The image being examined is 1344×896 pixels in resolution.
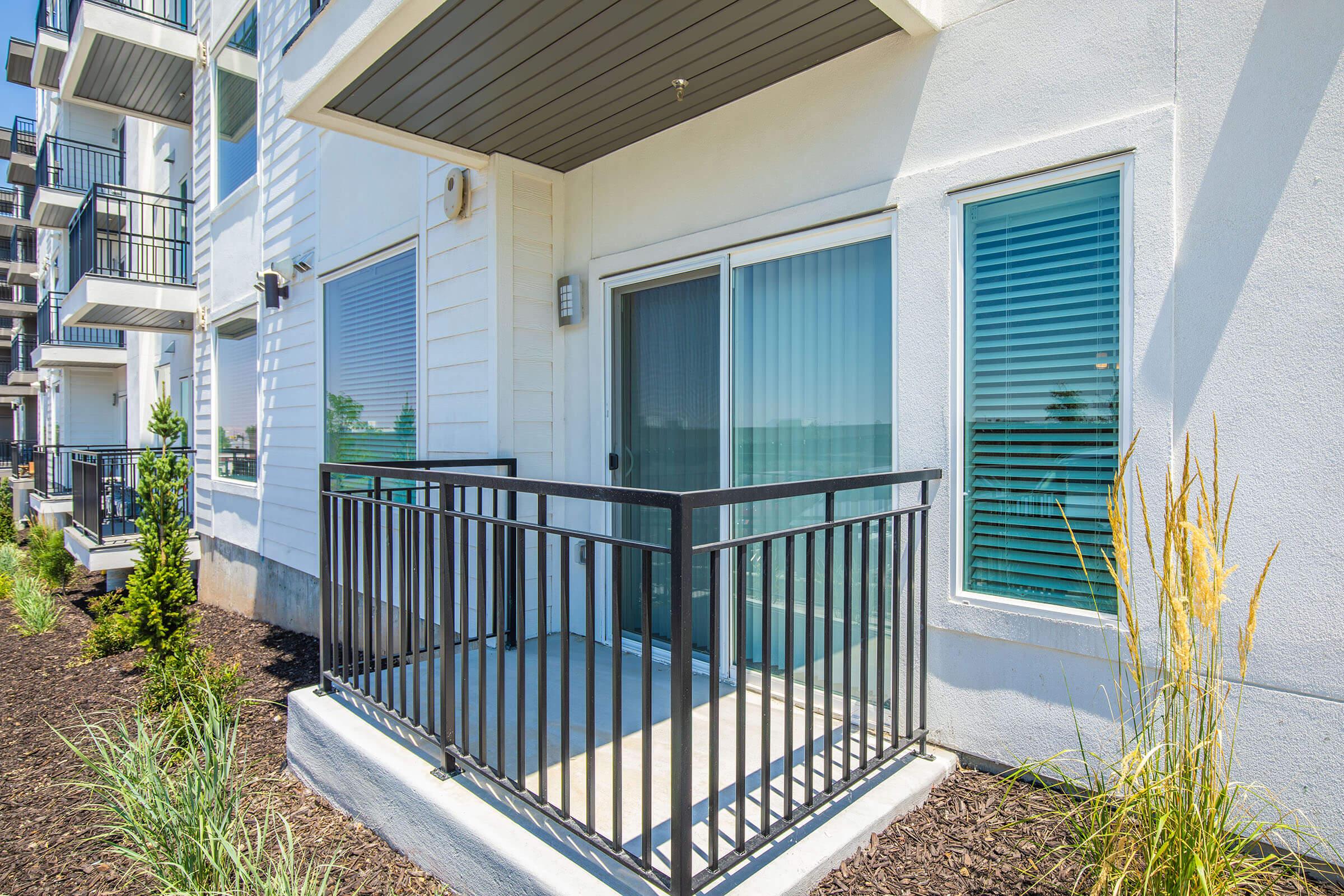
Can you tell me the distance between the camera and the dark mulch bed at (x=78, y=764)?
2678 millimetres

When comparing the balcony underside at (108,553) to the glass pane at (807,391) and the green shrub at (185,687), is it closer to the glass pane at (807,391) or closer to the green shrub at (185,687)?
the green shrub at (185,687)

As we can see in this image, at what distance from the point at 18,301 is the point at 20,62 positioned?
1196cm

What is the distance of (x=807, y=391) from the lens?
3301mm

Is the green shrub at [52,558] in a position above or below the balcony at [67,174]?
below

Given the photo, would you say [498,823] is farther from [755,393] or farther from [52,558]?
[52,558]

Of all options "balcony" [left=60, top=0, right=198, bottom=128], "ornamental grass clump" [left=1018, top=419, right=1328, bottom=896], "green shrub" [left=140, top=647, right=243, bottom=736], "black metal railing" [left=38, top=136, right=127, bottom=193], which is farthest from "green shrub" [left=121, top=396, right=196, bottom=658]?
"black metal railing" [left=38, top=136, right=127, bottom=193]

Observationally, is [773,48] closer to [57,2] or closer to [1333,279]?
[1333,279]

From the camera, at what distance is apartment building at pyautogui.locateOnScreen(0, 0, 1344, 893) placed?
82.0 inches

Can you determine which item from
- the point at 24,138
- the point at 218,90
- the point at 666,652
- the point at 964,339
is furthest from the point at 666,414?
the point at 24,138

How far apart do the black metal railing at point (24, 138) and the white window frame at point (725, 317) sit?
2402 centimetres

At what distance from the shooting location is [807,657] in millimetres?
2197

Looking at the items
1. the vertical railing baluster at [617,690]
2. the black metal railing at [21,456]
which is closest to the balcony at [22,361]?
the black metal railing at [21,456]

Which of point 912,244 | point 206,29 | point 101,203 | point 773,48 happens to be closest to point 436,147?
point 773,48

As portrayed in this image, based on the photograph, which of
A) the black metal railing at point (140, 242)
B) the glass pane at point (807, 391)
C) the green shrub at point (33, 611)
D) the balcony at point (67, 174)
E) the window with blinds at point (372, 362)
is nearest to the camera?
the glass pane at point (807, 391)
